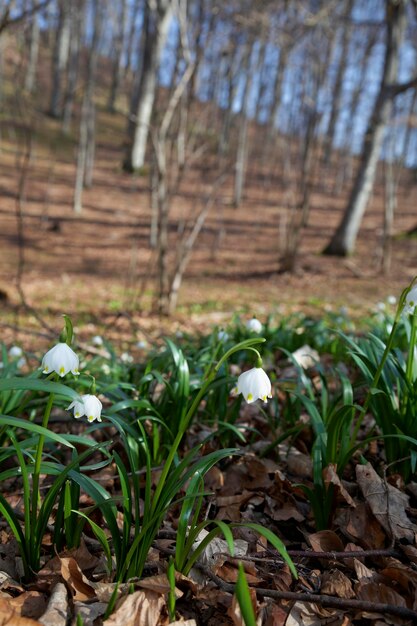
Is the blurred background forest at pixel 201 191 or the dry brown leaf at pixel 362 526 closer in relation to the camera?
the dry brown leaf at pixel 362 526

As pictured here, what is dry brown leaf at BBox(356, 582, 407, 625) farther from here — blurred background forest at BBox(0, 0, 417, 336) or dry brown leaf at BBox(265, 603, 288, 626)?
blurred background forest at BBox(0, 0, 417, 336)

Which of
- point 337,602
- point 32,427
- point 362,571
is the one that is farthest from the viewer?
point 362,571

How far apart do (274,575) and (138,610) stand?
0.42 metres

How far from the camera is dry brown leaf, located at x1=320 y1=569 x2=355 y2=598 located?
4.66 ft

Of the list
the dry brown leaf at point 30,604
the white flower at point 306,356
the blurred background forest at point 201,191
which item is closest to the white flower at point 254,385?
the dry brown leaf at point 30,604

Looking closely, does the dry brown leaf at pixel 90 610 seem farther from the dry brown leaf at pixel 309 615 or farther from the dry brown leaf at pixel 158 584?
the dry brown leaf at pixel 309 615

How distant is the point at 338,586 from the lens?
4.71 feet

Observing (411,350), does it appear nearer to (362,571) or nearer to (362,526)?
(362,526)

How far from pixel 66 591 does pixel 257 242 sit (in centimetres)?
1261

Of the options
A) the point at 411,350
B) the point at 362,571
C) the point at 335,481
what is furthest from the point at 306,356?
the point at 362,571

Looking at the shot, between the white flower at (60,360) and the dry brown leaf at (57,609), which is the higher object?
the white flower at (60,360)

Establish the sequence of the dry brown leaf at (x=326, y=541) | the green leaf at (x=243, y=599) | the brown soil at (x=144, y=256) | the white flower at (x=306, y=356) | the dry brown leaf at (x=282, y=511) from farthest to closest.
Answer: the brown soil at (x=144, y=256) → the white flower at (x=306, y=356) → the dry brown leaf at (x=282, y=511) → the dry brown leaf at (x=326, y=541) → the green leaf at (x=243, y=599)

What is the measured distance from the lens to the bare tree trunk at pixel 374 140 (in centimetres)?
1047

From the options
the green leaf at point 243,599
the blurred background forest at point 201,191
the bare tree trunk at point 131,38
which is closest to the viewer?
the green leaf at point 243,599
